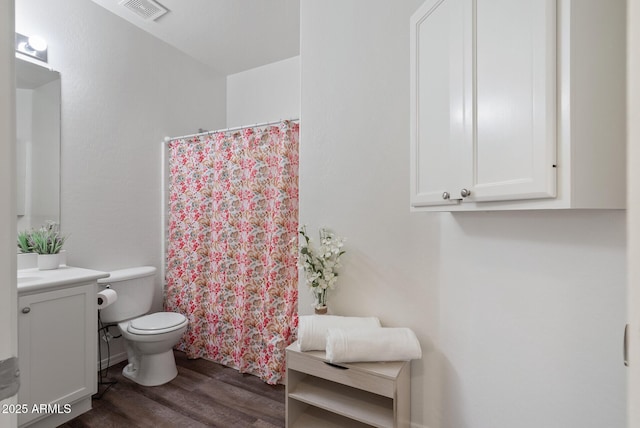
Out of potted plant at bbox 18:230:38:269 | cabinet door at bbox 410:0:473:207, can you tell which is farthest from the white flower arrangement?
potted plant at bbox 18:230:38:269

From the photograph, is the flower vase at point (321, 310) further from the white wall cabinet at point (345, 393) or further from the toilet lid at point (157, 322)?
the toilet lid at point (157, 322)

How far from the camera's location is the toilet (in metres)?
2.04

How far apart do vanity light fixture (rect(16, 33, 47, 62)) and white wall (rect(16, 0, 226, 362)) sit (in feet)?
0.15

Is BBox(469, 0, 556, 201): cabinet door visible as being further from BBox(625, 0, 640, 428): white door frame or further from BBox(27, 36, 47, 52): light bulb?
BBox(27, 36, 47, 52): light bulb

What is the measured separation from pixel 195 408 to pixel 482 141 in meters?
2.15

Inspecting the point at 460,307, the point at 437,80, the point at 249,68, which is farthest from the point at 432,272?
the point at 249,68

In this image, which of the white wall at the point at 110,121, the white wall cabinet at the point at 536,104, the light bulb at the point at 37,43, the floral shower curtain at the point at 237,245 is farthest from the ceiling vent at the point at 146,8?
the white wall cabinet at the point at 536,104

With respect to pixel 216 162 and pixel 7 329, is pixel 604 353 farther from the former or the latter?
pixel 216 162

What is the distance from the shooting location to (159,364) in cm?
214

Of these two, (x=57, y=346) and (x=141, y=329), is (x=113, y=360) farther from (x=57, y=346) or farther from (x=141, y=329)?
(x=57, y=346)

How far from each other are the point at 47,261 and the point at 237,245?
1.18 meters

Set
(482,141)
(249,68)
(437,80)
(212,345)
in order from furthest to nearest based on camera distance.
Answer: (249,68) < (212,345) < (437,80) < (482,141)

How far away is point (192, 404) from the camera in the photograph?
1913 mm

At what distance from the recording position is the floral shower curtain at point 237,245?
2.12 metres
